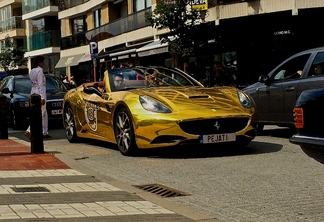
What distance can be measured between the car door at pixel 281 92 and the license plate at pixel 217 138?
2288 mm

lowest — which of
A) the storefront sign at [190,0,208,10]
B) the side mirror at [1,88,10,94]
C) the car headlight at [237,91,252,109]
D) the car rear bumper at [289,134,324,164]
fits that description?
the car rear bumper at [289,134,324,164]

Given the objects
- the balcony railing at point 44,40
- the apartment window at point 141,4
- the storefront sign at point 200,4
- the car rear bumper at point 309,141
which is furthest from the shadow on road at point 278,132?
the balcony railing at point 44,40

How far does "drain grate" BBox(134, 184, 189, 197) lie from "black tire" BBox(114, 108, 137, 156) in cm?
261

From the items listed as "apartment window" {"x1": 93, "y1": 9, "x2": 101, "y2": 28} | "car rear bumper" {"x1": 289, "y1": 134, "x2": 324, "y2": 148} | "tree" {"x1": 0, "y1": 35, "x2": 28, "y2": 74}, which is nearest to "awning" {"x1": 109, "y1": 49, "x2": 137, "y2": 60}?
"apartment window" {"x1": 93, "y1": 9, "x2": 101, "y2": 28}

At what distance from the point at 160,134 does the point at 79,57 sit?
144 ft

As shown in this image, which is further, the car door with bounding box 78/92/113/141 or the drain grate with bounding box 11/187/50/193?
the car door with bounding box 78/92/113/141

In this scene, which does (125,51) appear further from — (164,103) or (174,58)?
(164,103)

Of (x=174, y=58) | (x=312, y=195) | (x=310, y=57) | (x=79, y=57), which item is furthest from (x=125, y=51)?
(x=312, y=195)

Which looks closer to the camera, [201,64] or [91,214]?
[91,214]

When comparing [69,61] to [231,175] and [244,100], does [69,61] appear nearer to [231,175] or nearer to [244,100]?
[244,100]

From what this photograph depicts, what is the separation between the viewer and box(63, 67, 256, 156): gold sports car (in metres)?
10.4

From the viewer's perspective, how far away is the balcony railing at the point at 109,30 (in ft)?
137

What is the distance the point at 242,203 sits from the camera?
6.90 m

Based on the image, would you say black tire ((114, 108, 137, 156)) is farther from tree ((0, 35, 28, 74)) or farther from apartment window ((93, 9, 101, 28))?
tree ((0, 35, 28, 74))
